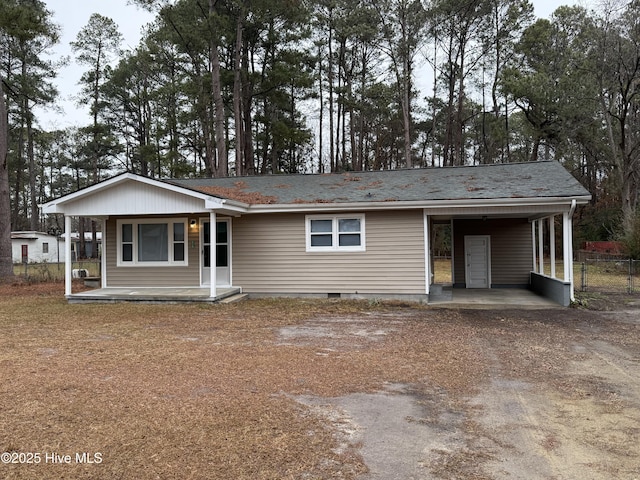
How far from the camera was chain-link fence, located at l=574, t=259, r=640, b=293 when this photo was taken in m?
13.1

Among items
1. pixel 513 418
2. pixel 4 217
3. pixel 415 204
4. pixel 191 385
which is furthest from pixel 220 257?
pixel 4 217

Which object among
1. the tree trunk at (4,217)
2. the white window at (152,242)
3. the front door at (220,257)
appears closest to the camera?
the front door at (220,257)

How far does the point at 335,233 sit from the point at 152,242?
16.6ft

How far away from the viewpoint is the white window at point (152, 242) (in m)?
12.1

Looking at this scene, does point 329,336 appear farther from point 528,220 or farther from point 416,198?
→ point 528,220

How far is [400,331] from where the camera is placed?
24.8 ft

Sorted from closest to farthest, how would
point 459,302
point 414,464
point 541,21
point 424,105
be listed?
point 414,464 < point 459,302 < point 541,21 < point 424,105

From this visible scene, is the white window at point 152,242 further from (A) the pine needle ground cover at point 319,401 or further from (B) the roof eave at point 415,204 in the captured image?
(A) the pine needle ground cover at point 319,401

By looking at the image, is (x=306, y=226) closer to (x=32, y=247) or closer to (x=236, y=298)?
(x=236, y=298)

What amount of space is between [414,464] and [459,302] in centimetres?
846

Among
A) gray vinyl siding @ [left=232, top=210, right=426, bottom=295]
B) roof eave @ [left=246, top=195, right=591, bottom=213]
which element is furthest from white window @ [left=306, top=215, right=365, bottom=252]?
roof eave @ [left=246, top=195, right=591, bottom=213]

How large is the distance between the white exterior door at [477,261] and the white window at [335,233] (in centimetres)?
467

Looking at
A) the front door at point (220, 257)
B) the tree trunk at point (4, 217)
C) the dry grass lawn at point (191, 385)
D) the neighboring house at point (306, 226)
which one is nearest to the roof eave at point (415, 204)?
the neighboring house at point (306, 226)

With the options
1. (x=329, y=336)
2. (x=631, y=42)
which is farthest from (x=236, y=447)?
(x=631, y=42)
